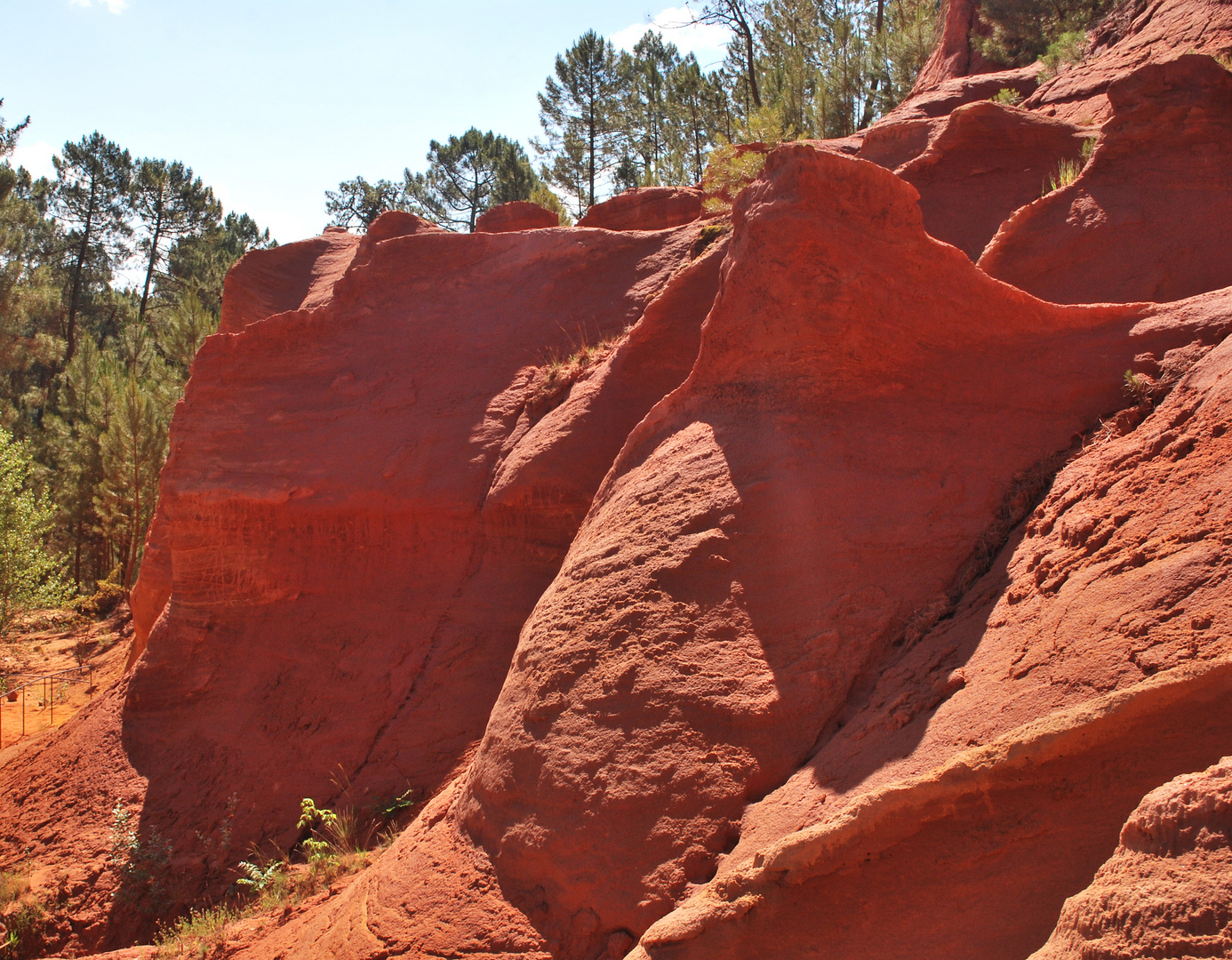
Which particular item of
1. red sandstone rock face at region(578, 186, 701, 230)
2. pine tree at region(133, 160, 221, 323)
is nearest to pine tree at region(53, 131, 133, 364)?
pine tree at region(133, 160, 221, 323)

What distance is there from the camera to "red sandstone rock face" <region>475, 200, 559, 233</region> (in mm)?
15084

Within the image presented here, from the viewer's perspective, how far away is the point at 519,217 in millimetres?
15195

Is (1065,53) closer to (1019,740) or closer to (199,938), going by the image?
(1019,740)

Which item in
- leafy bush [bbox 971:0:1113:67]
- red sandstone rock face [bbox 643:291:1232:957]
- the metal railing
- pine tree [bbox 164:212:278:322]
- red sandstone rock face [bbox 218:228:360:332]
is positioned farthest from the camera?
pine tree [bbox 164:212:278:322]

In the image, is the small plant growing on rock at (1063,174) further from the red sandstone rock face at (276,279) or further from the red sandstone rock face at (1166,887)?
the red sandstone rock face at (276,279)

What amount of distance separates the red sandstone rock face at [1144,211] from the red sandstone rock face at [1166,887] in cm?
558

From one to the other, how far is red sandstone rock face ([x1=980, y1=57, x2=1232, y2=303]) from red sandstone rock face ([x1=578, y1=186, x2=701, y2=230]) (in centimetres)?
665

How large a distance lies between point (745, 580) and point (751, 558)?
0.14 meters

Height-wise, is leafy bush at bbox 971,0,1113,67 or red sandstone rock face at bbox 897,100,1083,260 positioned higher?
leafy bush at bbox 971,0,1113,67

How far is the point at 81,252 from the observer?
3494cm

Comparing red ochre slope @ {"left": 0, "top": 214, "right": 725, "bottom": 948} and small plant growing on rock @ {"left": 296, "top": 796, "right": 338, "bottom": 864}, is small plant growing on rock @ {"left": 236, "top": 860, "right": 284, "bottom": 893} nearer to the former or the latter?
small plant growing on rock @ {"left": 296, "top": 796, "right": 338, "bottom": 864}

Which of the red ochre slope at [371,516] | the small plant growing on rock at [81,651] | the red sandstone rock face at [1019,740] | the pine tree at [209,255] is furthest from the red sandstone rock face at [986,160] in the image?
the pine tree at [209,255]

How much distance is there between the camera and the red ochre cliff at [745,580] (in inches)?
117

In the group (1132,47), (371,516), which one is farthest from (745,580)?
(1132,47)
